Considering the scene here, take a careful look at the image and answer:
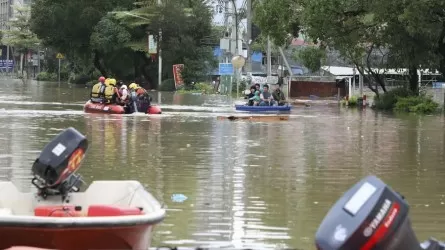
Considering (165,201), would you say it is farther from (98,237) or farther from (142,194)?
(98,237)

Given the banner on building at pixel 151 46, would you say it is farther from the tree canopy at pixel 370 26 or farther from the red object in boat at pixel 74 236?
the red object in boat at pixel 74 236

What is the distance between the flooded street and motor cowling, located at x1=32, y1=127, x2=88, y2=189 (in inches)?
48.2

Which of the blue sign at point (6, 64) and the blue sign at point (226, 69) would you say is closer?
the blue sign at point (226, 69)

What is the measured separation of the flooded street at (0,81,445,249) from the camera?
376 inches

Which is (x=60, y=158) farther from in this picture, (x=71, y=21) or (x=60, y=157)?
(x=71, y=21)

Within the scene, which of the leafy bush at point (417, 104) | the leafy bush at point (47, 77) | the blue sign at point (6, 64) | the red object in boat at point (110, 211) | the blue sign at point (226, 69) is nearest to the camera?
the red object in boat at point (110, 211)

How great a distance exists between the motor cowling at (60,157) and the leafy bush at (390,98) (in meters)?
32.0

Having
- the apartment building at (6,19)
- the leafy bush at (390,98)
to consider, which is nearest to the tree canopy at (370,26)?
the leafy bush at (390,98)

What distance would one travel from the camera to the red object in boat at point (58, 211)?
25.7 ft

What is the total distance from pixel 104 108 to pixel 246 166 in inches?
588

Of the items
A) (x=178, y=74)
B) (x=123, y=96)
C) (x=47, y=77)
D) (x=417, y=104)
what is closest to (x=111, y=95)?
(x=123, y=96)

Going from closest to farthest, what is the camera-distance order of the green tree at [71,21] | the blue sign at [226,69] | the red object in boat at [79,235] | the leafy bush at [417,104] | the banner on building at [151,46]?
the red object in boat at [79,235] → the leafy bush at [417,104] → the blue sign at [226,69] → the banner on building at [151,46] → the green tree at [71,21]

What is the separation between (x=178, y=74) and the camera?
2429 inches

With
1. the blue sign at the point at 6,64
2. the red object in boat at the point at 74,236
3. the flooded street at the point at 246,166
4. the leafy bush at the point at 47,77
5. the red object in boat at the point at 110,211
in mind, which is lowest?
the flooded street at the point at 246,166
